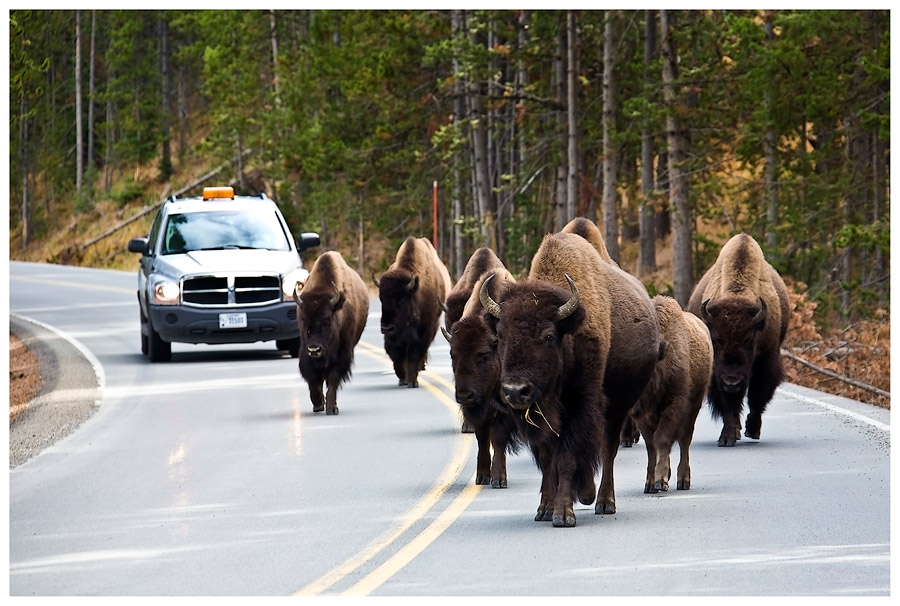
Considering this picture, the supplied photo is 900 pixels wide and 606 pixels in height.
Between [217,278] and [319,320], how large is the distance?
5799 millimetres

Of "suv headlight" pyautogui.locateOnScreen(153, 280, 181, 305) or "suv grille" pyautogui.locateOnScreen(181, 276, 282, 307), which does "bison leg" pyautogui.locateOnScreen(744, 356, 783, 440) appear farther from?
"suv headlight" pyautogui.locateOnScreen(153, 280, 181, 305)

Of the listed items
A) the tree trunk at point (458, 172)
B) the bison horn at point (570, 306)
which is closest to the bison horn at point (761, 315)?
the bison horn at point (570, 306)

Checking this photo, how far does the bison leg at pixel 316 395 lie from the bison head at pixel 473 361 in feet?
19.3

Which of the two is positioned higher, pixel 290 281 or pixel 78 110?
pixel 78 110

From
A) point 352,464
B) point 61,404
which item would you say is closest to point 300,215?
point 61,404

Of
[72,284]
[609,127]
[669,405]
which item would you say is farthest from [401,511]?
[72,284]

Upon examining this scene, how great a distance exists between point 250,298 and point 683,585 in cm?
1493

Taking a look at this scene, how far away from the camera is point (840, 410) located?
15.5m

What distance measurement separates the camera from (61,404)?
17625 mm

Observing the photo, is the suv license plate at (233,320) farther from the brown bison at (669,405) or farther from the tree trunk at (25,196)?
the tree trunk at (25,196)

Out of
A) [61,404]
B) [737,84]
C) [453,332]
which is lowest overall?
[61,404]

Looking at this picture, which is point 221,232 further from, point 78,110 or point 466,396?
point 78,110

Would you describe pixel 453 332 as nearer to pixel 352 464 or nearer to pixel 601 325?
pixel 601 325

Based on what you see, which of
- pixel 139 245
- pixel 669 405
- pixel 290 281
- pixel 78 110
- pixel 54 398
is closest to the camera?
pixel 669 405
